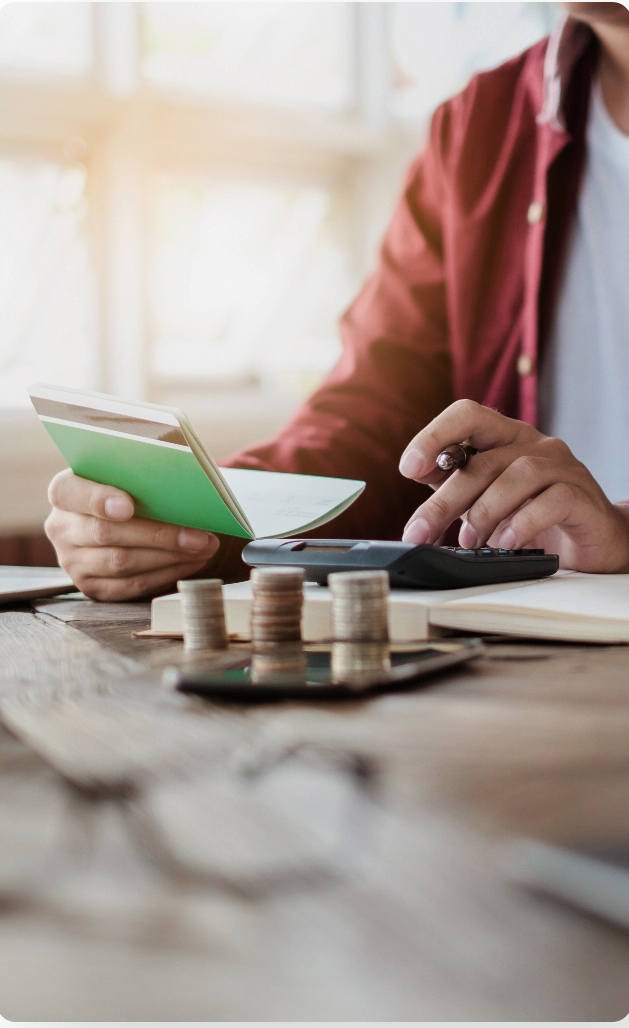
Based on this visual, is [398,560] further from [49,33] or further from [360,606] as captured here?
[49,33]

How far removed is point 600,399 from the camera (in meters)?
1.51

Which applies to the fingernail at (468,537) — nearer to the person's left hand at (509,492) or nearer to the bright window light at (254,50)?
the person's left hand at (509,492)

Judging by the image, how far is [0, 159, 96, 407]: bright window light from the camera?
2.53 m

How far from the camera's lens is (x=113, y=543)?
0.90m

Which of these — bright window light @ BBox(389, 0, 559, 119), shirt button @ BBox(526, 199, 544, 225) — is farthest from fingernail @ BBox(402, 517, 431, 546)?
bright window light @ BBox(389, 0, 559, 119)

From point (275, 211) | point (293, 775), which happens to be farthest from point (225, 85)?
point (293, 775)

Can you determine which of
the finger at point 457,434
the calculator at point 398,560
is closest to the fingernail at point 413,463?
the finger at point 457,434

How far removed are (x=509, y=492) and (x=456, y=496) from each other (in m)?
0.05

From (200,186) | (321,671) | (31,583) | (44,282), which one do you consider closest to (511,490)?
(321,671)

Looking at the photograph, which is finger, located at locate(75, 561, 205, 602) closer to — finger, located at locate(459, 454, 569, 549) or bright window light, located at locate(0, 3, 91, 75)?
finger, located at locate(459, 454, 569, 549)

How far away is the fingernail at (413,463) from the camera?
79 cm

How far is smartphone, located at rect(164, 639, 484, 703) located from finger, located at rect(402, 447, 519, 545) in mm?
244

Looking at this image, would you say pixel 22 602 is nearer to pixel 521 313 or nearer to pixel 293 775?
pixel 293 775

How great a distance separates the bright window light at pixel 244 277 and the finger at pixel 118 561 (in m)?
1.84
